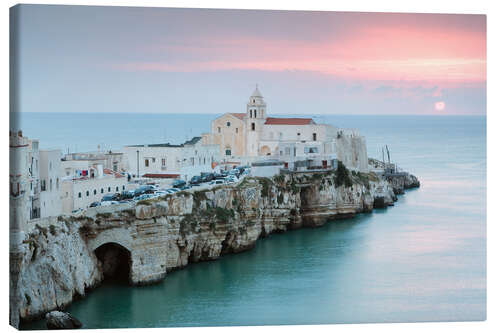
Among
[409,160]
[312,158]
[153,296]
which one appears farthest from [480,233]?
[409,160]

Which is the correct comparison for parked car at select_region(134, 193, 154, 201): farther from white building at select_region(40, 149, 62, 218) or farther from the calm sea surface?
white building at select_region(40, 149, 62, 218)

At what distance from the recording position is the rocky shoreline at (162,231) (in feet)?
47.3

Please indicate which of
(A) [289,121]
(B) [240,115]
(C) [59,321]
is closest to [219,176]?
(B) [240,115]

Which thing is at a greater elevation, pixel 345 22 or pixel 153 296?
pixel 345 22

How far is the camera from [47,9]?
45.8ft

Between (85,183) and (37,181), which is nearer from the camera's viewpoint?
(37,181)

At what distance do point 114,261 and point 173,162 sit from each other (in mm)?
6402

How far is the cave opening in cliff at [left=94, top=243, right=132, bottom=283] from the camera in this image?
17.4 m

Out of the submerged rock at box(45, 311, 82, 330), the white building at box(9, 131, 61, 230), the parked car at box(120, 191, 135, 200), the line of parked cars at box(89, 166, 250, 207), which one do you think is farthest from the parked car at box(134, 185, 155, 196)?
the submerged rock at box(45, 311, 82, 330)

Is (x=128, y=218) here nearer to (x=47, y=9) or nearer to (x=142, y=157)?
(x=47, y=9)

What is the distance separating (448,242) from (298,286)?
5902mm

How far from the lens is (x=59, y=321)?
1372cm

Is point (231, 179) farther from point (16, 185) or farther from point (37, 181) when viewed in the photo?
point (16, 185)

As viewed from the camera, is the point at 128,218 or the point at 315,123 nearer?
the point at 128,218
